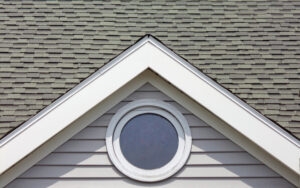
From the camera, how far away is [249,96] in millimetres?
5594

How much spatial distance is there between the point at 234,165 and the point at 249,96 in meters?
1.03

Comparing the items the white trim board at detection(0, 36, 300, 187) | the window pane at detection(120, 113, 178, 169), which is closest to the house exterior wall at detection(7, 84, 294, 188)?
the window pane at detection(120, 113, 178, 169)

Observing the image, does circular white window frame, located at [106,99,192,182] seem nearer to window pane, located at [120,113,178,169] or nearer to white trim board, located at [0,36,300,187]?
window pane, located at [120,113,178,169]

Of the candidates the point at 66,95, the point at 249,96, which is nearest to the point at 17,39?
the point at 66,95

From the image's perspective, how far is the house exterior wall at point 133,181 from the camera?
193 inches

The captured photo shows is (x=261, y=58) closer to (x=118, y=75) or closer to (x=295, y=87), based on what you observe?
(x=295, y=87)

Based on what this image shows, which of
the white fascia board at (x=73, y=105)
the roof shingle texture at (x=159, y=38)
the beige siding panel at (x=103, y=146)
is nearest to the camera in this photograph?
the white fascia board at (x=73, y=105)

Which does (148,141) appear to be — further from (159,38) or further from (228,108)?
(159,38)

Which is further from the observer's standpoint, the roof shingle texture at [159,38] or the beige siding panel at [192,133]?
the roof shingle texture at [159,38]

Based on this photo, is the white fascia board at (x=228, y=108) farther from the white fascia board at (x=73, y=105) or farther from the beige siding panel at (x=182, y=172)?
the beige siding panel at (x=182, y=172)

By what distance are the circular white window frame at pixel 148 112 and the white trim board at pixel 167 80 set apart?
0.33 meters

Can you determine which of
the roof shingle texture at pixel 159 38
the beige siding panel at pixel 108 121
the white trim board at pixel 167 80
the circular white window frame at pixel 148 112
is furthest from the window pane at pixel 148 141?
the roof shingle texture at pixel 159 38

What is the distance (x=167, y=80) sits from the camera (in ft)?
16.1

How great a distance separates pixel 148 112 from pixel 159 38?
5.64ft
